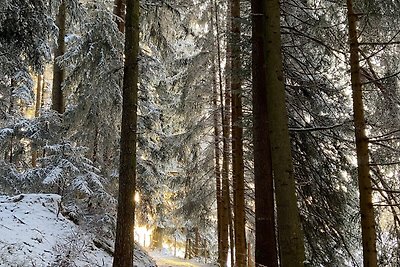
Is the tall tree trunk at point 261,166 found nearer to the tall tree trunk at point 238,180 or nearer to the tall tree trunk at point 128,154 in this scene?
the tall tree trunk at point 128,154

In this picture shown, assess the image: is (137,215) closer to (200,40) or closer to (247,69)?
(200,40)

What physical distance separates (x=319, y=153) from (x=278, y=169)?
256cm

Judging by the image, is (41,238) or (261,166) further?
(41,238)

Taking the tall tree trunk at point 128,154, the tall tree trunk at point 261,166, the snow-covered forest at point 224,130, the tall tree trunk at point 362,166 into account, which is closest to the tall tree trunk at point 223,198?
the snow-covered forest at point 224,130

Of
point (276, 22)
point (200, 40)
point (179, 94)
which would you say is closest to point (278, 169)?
point (276, 22)

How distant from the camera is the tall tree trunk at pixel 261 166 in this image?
19.1 ft

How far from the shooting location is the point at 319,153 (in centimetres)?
707

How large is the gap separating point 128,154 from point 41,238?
7.99 feet

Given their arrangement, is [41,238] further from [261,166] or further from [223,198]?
[223,198]

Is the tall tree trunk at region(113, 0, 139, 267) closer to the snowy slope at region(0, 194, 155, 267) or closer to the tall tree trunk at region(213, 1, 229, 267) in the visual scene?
the snowy slope at region(0, 194, 155, 267)

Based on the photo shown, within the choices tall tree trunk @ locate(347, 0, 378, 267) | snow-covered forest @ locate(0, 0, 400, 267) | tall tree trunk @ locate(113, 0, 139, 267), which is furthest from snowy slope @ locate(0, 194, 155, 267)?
tall tree trunk @ locate(347, 0, 378, 267)

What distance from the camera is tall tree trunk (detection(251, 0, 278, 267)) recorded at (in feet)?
19.1

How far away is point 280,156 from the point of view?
4.82 meters

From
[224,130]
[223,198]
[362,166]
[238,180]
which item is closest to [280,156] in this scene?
[362,166]
